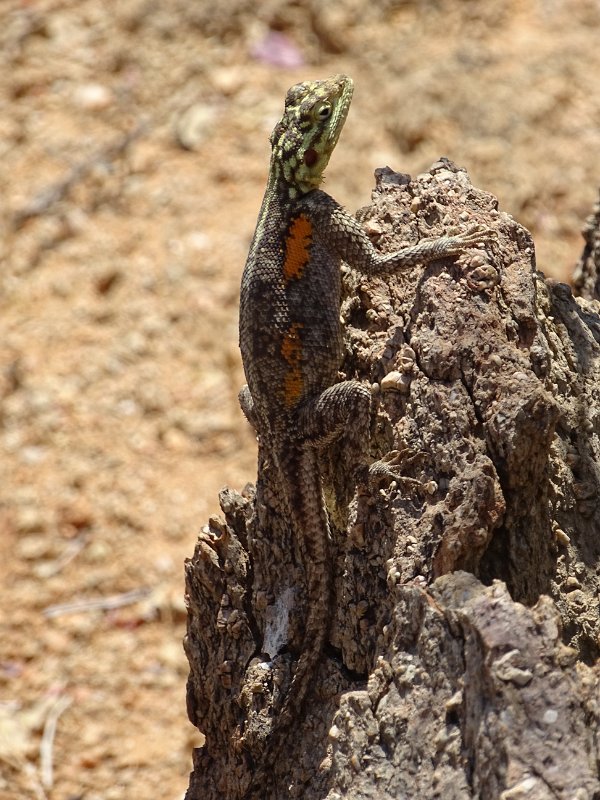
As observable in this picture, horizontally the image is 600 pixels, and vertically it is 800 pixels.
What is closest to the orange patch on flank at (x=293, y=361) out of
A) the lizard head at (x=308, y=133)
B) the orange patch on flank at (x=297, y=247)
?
the orange patch on flank at (x=297, y=247)

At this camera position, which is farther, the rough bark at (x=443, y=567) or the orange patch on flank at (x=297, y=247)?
the orange patch on flank at (x=297, y=247)

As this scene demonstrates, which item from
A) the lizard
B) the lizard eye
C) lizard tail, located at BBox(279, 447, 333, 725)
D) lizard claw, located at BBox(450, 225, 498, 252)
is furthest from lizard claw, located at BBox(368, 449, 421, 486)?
the lizard eye

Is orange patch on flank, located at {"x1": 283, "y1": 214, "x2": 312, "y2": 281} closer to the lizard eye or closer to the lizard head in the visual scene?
the lizard head

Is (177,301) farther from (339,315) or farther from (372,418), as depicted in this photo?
(372,418)

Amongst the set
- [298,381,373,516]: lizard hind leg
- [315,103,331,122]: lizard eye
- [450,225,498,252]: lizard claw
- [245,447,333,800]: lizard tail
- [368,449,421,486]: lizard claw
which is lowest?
[245,447,333,800]: lizard tail

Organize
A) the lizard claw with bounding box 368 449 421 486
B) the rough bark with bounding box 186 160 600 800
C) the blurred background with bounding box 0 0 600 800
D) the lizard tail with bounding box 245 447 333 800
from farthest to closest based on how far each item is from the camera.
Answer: the blurred background with bounding box 0 0 600 800
the lizard tail with bounding box 245 447 333 800
the lizard claw with bounding box 368 449 421 486
the rough bark with bounding box 186 160 600 800

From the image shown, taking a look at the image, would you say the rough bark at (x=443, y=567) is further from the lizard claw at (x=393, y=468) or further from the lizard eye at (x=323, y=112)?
the lizard eye at (x=323, y=112)
